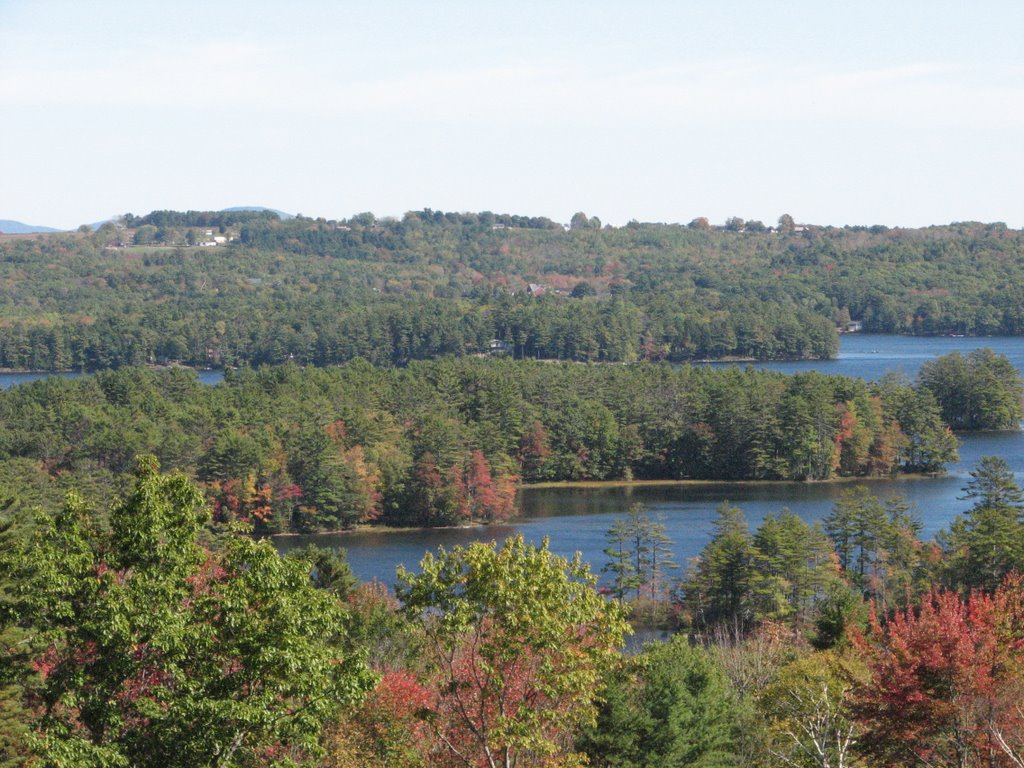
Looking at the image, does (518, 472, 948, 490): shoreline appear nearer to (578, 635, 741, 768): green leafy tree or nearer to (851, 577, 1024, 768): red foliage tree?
(578, 635, 741, 768): green leafy tree

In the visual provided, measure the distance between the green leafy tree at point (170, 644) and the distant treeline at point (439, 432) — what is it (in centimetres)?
3403

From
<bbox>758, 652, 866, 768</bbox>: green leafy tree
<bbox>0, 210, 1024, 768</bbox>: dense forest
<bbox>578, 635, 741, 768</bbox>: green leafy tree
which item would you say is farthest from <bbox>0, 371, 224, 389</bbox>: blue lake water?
<bbox>578, 635, 741, 768</bbox>: green leafy tree

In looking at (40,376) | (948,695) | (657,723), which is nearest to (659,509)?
(657,723)

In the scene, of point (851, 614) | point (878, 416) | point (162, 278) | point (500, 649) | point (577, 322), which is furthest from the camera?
point (162, 278)

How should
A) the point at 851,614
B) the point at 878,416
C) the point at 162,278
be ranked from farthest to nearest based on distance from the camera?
the point at 162,278, the point at 878,416, the point at 851,614

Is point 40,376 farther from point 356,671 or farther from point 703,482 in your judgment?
point 356,671

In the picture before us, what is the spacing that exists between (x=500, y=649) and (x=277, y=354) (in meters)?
95.9

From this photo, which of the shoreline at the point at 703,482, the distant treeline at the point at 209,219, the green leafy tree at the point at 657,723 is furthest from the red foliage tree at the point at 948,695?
the distant treeline at the point at 209,219

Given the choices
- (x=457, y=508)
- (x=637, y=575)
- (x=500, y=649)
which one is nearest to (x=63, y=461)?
(x=457, y=508)

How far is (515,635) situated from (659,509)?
39.7 meters

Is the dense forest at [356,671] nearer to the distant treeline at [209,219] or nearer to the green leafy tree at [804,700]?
the green leafy tree at [804,700]

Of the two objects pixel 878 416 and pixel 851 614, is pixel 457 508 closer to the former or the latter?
pixel 878 416

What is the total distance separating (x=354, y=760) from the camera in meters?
14.7

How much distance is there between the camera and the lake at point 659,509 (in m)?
43.9
